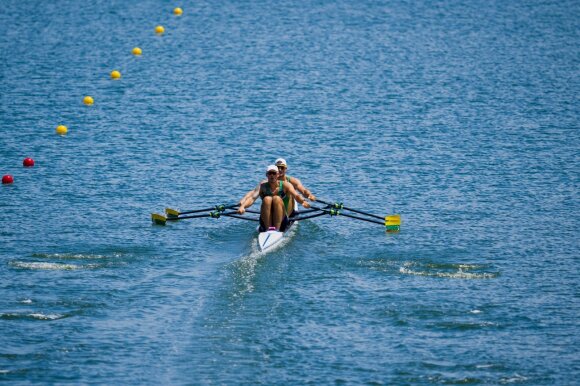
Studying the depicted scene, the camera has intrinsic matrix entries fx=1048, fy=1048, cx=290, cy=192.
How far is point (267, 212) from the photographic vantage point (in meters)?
28.3

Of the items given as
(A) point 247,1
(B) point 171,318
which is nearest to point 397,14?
(A) point 247,1

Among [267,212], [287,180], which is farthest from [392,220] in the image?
[267,212]

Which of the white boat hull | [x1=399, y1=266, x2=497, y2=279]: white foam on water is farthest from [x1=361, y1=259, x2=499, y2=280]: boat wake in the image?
the white boat hull

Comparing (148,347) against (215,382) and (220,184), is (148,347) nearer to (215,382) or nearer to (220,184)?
(215,382)

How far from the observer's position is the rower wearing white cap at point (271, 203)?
92.9ft

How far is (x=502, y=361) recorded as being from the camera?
70.3 feet

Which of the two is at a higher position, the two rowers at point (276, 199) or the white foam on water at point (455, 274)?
the two rowers at point (276, 199)

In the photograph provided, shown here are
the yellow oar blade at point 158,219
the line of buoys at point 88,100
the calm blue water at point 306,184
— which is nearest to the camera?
the calm blue water at point 306,184

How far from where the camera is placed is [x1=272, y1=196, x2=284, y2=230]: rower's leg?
92.9 feet

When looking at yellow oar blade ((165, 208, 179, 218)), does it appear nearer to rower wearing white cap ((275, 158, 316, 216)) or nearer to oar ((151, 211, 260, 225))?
oar ((151, 211, 260, 225))

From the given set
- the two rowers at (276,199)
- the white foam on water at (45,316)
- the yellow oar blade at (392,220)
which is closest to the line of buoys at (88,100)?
the two rowers at (276,199)

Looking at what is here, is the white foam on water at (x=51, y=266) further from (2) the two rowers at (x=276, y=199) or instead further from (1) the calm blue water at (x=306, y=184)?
(2) the two rowers at (x=276, y=199)

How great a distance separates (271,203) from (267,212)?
299 mm

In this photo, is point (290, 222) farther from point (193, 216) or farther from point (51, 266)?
point (51, 266)
